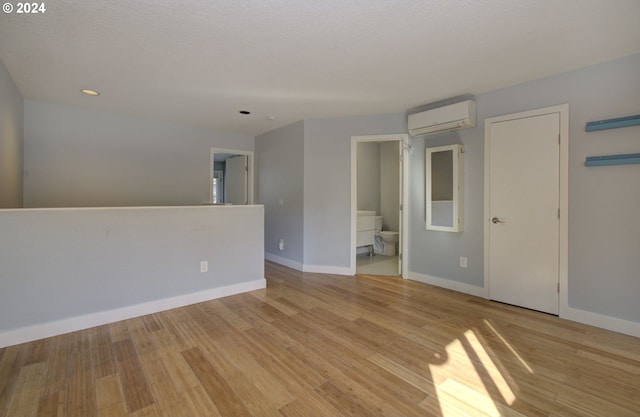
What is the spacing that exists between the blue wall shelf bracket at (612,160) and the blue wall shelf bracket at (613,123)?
0.84 ft

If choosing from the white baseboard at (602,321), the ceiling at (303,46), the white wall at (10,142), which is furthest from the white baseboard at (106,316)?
the white baseboard at (602,321)

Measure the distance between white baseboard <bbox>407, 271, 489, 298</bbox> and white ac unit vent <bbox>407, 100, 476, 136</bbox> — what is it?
195 centimetres

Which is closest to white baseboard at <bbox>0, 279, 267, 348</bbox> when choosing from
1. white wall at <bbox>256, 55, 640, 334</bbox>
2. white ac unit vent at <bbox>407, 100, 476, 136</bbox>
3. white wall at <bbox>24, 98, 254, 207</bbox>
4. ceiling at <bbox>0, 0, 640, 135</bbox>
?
white wall at <bbox>24, 98, 254, 207</bbox>

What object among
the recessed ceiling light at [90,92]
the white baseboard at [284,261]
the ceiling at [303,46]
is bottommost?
the white baseboard at [284,261]

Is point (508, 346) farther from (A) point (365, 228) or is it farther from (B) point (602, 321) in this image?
(A) point (365, 228)

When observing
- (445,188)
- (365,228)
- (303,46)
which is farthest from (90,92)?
A: (365,228)

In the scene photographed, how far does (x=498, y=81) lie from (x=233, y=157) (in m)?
5.04

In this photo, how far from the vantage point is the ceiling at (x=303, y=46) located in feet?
6.15

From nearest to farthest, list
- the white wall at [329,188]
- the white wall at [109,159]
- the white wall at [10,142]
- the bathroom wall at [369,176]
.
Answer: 1. the white wall at [10,142]
2. the white wall at [109,159]
3. the white wall at [329,188]
4. the bathroom wall at [369,176]

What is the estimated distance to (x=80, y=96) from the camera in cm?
346

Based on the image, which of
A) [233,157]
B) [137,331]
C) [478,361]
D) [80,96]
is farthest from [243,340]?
[233,157]

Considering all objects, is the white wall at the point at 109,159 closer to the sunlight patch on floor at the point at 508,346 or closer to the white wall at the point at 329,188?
the white wall at the point at 329,188

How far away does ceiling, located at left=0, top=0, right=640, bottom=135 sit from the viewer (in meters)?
1.88

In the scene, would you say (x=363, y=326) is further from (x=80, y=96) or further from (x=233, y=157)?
(x=233, y=157)
